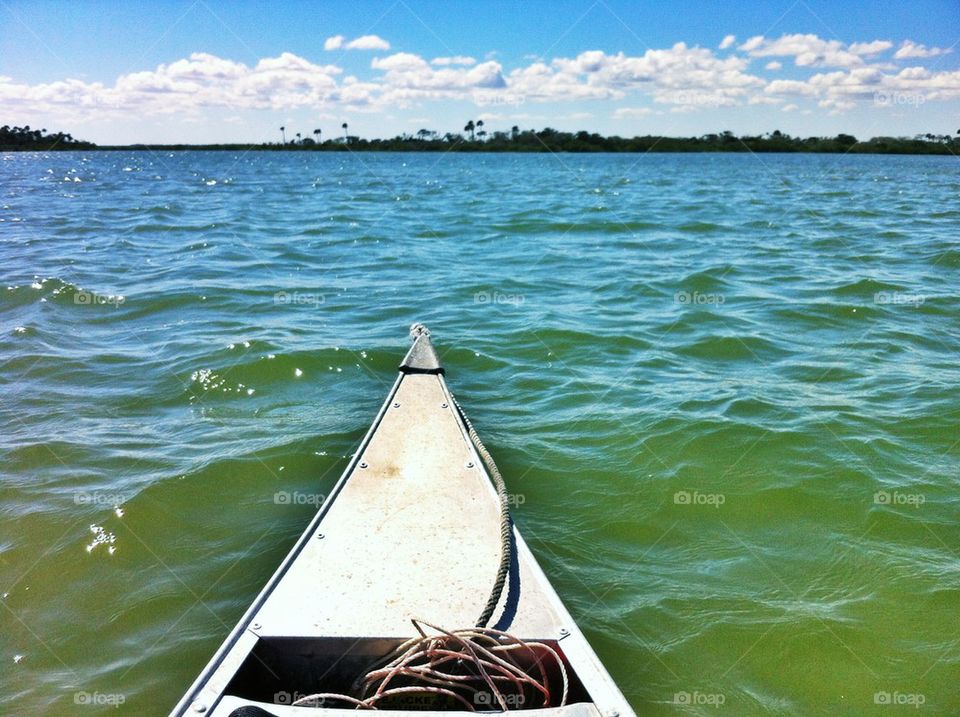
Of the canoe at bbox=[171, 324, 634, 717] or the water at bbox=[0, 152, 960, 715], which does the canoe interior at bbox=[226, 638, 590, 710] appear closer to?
the canoe at bbox=[171, 324, 634, 717]

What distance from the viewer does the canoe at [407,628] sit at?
2.78m

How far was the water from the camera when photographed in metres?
4.29

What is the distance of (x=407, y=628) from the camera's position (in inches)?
121

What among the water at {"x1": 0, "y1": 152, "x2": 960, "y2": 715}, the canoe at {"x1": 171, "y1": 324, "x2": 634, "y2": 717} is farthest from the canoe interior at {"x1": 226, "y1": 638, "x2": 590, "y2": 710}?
the water at {"x1": 0, "y1": 152, "x2": 960, "y2": 715}

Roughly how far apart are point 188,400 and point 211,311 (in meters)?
3.31

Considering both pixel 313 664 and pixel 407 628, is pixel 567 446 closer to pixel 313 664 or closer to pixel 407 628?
pixel 407 628

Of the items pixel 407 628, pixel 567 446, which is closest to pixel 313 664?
pixel 407 628

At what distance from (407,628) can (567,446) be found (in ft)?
12.8

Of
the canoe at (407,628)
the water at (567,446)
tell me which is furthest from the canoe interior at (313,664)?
the water at (567,446)

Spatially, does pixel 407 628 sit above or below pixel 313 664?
above

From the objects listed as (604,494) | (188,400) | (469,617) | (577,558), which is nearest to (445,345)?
(188,400)

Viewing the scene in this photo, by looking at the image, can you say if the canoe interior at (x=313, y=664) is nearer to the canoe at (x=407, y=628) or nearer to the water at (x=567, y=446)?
the canoe at (x=407, y=628)

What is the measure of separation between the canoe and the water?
123 cm

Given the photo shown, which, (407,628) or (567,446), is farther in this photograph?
(567,446)
